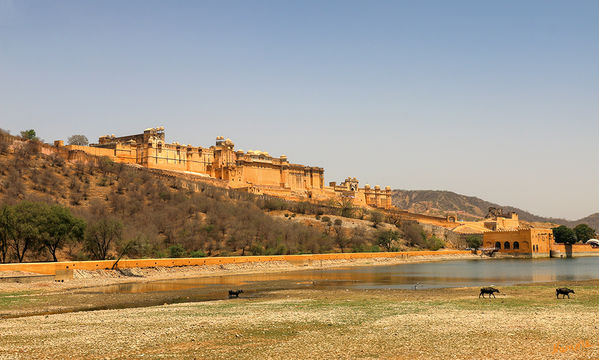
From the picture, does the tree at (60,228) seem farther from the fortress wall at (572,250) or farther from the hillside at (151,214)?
the fortress wall at (572,250)

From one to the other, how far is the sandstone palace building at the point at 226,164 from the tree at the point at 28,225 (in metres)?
38.8

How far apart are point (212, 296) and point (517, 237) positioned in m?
63.5

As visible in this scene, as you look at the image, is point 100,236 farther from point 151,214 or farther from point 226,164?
point 226,164

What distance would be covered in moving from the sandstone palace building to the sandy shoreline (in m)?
33.5

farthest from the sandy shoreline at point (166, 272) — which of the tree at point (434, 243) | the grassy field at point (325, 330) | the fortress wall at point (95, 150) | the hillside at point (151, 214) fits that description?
the fortress wall at point (95, 150)

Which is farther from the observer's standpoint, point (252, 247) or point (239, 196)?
point (239, 196)

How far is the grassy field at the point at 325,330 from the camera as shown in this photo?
43.8 feet

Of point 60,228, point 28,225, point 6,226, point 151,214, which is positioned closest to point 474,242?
point 151,214

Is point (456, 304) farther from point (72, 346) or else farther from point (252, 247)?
point (252, 247)

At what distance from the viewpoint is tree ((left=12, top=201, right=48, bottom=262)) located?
38.9 meters

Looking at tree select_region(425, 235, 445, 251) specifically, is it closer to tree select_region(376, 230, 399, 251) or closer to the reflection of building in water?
the reflection of building in water

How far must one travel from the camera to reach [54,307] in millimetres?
23406

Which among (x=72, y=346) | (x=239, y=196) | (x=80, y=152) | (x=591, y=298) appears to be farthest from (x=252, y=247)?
(x=72, y=346)

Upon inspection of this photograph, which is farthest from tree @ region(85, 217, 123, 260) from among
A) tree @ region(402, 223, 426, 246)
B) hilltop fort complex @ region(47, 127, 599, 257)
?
tree @ region(402, 223, 426, 246)
